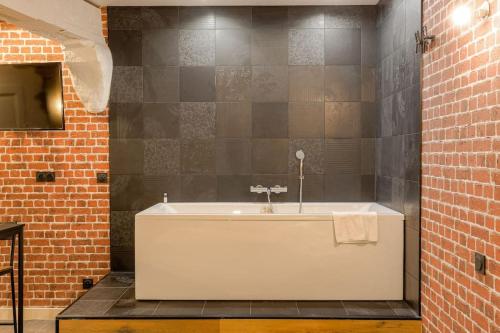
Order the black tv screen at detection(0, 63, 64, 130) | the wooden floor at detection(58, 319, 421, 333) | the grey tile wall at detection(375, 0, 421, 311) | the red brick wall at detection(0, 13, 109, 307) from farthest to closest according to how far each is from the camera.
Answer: the red brick wall at detection(0, 13, 109, 307)
the black tv screen at detection(0, 63, 64, 130)
the grey tile wall at detection(375, 0, 421, 311)
the wooden floor at detection(58, 319, 421, 333)

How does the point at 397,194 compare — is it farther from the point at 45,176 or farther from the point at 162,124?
the point at 45,176

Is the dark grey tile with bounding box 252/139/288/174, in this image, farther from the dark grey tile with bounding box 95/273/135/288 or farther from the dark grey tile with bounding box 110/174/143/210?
the dark grey tile with bounding box 95/273/135/288

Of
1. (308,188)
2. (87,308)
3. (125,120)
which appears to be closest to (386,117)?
(308,188)

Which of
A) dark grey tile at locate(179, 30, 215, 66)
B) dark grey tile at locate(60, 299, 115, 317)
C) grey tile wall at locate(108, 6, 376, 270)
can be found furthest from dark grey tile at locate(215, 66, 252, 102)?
dark grey tile at locate(60, 299, 115, 317)

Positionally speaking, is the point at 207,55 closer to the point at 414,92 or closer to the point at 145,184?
the point at 145,184

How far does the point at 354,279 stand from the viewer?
3.38 meters

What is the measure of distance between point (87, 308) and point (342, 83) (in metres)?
2.94

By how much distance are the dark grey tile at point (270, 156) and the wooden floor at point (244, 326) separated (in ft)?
5.22

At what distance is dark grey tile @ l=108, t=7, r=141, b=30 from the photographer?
13.9ft

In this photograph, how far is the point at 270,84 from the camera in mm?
4238

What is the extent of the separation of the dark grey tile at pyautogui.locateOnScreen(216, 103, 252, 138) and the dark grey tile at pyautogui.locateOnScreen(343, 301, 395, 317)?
71.4 inches

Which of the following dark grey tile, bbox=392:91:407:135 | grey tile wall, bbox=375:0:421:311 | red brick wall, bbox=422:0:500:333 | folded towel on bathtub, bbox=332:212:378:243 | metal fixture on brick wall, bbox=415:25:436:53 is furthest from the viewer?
dark grey tile, bbox=392:91:407:135

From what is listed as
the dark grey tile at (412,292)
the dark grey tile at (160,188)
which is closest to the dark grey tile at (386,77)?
the dark grey tile at (412,292)

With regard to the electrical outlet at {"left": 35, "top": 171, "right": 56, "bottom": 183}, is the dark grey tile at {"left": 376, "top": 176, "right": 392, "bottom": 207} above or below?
below
